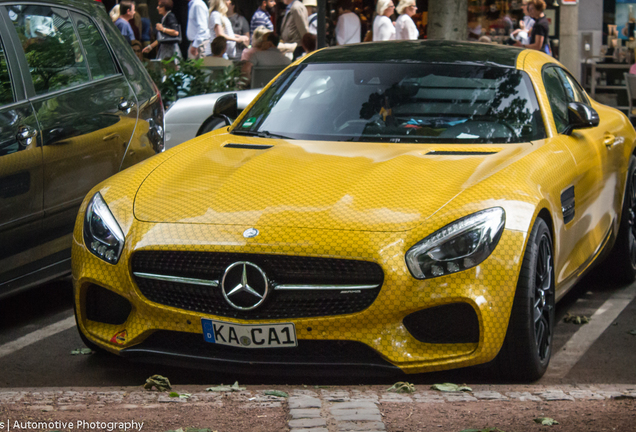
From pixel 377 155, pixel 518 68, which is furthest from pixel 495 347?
pixel 518 68

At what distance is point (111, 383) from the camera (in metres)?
4.42

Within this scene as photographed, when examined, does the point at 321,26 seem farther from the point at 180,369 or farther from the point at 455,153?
the point at 180,369

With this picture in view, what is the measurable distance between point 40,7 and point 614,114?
3754mm

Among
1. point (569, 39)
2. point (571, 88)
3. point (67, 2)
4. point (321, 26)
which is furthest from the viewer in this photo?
point (569, 39)

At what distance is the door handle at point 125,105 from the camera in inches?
239

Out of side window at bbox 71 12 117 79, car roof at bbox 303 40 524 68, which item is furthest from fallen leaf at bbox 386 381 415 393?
side window at bbox 71 12 117 79

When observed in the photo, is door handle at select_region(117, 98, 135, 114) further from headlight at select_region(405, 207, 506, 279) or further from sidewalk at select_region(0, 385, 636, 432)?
headlight at select_region(405, 207, 506, 279)

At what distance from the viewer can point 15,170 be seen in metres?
5.05

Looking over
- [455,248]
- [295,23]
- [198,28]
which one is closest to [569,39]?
[295,23]

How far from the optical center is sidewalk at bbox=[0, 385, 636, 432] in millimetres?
3336

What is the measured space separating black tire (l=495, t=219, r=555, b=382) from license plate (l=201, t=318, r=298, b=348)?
2.93 ft

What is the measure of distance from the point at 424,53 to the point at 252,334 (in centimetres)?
229

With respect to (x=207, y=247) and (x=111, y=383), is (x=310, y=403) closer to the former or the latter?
(x=207, y=247)

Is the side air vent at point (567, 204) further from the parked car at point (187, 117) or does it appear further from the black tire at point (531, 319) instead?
the parked car at point (187, 117)
